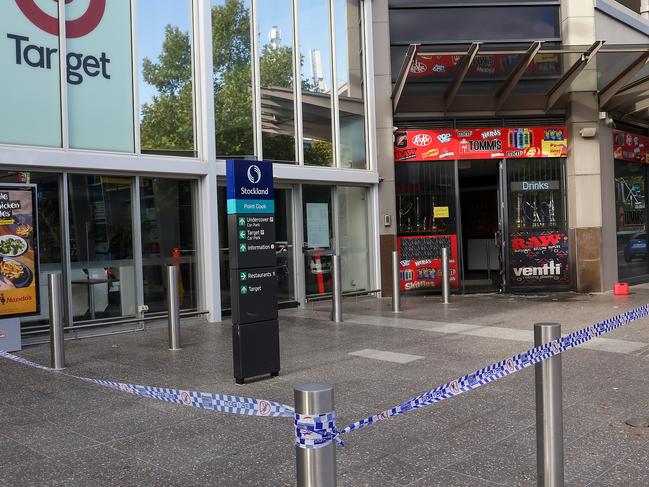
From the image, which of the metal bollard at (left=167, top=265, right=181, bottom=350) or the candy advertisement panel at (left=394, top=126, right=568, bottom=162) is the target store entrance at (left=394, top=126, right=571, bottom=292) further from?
the metal bollard at (left=167, top=265, right=181, bottom=350)

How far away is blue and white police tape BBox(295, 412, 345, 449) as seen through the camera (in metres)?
2.50

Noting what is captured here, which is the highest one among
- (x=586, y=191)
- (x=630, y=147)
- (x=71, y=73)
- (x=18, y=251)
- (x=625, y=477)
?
(x=71, y=73)

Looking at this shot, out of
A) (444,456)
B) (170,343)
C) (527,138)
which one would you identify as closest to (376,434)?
(444,456)

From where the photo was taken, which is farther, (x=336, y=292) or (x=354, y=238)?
(x=354, y=238)

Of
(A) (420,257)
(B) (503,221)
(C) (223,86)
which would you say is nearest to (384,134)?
(A) (420,257)

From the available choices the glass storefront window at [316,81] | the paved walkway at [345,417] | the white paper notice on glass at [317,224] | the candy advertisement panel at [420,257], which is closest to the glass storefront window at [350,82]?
the glass storefront window at [316,81]

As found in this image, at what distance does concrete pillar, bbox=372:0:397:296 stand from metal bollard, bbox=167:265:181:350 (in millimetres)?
6479

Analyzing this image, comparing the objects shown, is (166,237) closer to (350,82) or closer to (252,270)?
(252,270)

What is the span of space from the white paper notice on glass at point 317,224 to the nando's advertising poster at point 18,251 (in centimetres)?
562

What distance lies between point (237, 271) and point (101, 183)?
4.74m

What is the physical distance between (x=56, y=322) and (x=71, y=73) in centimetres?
420

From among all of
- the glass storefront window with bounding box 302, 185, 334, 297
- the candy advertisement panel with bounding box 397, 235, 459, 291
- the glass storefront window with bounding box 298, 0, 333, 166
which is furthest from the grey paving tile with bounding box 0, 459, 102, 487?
the candy advertisement panel with bounding box 397, 235, 459, 291

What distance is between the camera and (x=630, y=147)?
15703 mm

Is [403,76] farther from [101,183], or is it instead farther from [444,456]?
[444,456]
